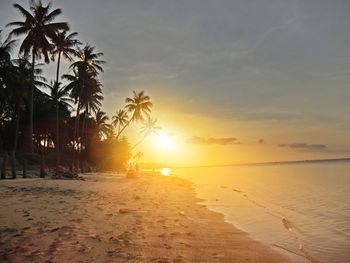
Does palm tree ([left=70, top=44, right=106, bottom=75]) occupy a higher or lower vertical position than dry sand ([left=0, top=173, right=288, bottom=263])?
higher

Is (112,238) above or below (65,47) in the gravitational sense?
below

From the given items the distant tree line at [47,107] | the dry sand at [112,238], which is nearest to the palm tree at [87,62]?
the distant tree line at [47,107]

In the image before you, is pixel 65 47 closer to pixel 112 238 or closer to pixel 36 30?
pixel 36 30

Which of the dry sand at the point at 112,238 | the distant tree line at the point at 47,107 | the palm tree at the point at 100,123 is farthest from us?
the palm tree at the point at 100,123

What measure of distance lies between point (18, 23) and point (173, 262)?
97.2ft

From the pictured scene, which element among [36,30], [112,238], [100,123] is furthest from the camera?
[100,123]

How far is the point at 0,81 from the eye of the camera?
2042 centimetres

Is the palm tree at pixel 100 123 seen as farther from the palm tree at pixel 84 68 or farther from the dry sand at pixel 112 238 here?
the dry sand at pixel 112 238

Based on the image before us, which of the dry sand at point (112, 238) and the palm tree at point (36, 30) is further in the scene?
the palm tree at point (36, 30)

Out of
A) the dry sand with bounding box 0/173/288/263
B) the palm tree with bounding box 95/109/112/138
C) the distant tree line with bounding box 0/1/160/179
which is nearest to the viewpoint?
the dry sand with bounding box 0/173/288/263

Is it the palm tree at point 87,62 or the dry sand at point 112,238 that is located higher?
the palm tree at point 87,62

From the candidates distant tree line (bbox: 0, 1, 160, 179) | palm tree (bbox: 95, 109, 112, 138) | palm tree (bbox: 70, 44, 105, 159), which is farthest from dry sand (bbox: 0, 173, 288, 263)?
palm tree (bbox: 95, 109, 112, 138)

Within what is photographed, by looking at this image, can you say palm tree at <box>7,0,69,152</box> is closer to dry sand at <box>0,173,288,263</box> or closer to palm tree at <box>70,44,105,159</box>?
palm tree at <box>70,44,105,159</box>

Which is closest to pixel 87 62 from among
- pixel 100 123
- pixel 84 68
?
pixel 84 68
